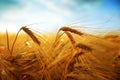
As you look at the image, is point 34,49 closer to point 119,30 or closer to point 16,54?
point 16,54

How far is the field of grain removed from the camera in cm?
133

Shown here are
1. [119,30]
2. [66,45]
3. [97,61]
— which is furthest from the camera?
[119,30]

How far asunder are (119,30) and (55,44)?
0.42 metres

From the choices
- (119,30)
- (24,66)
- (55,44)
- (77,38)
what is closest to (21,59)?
(24,66)

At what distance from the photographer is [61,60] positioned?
4.44ft

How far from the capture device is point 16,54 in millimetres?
1453

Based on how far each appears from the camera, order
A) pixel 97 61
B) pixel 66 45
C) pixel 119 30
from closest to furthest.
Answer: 1. pixel 97 61
2. pixel 66 45
3. pixel 119 30

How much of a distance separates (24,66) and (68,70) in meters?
0.23

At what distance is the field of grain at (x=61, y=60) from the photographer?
1328 millimetres

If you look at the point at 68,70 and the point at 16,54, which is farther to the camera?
the point at 16,54

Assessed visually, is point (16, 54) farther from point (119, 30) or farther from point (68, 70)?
point (119, 30)

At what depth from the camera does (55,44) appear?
1.46 m

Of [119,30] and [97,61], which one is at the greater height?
[119,30]

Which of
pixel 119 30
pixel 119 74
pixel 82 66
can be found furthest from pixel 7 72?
pixel 119 30
